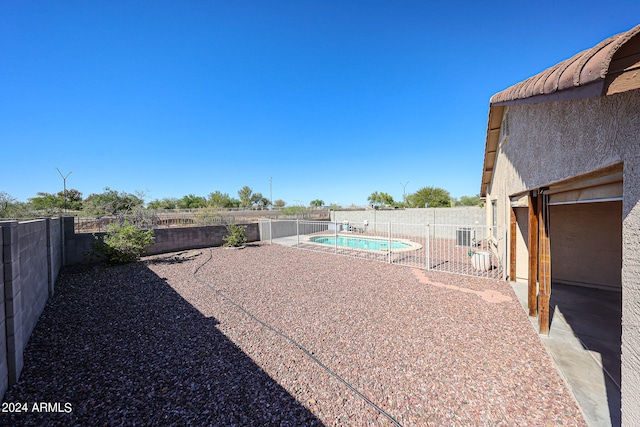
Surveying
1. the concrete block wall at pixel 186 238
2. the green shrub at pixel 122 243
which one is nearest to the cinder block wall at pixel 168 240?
the concrete block wall at pixel 186 238

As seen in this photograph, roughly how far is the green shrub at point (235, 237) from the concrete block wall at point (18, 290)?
7.77m

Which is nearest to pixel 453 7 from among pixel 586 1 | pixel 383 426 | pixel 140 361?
pixel 586 1

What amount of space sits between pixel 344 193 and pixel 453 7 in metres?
47.9

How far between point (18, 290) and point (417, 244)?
13.3 m

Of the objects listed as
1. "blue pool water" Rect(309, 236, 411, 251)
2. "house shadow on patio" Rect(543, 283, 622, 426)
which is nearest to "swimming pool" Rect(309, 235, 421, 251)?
"blue pool water" Rect(309, 236, 411, 251)

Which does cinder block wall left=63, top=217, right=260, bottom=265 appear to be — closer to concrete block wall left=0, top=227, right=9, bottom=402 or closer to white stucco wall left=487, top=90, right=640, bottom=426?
concrete block wall left=0, top=227, right=9, bottom=402

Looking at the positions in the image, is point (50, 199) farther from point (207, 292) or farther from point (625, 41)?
point (625, 41)

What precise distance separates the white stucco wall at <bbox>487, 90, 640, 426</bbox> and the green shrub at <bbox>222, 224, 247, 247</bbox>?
12.2 m

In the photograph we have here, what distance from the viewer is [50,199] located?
31047mm

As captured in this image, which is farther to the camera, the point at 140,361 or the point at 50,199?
the point at 50,199

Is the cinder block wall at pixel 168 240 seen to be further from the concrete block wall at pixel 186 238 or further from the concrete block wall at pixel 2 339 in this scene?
the concrete block wall at pixel 2 339

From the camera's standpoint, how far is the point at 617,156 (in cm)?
161

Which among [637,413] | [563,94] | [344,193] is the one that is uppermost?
[344,193]

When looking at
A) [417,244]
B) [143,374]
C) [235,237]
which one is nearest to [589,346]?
[143,374]
